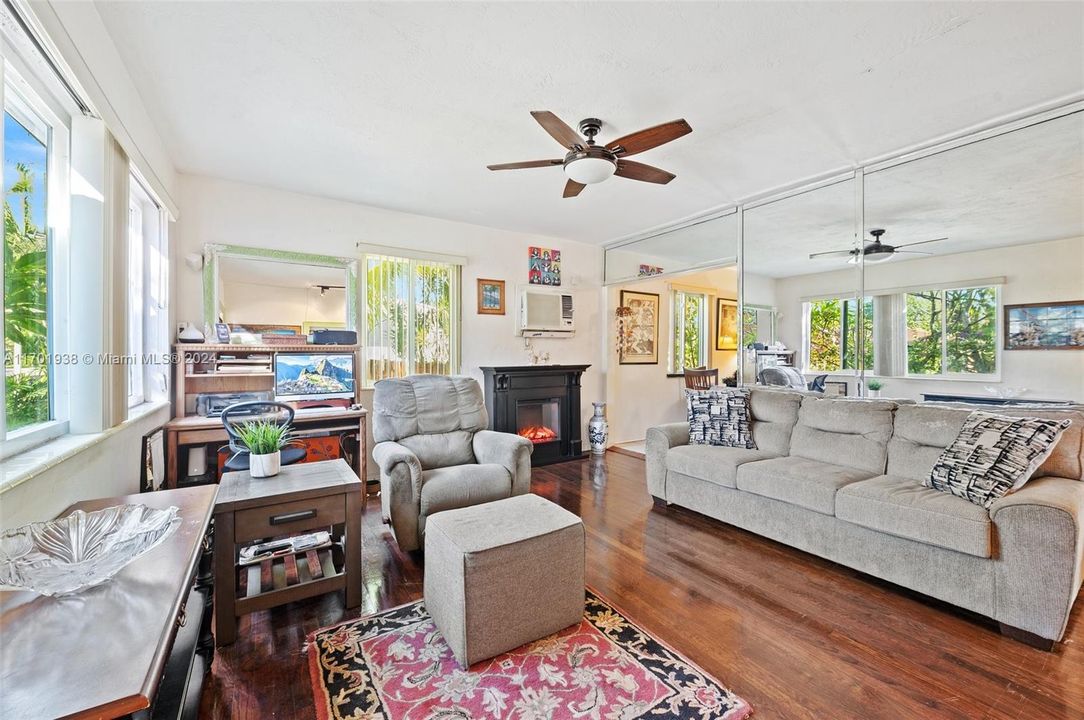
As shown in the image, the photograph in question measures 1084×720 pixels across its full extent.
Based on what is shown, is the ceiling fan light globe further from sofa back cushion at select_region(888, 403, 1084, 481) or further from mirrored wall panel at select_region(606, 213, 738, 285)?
sofa back cushion at select_region(888, 403, 1084, 481)

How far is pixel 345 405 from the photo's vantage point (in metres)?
3.87

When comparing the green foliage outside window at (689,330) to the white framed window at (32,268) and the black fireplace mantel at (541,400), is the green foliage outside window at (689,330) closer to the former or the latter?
the black fireplace mantel at (541,400)

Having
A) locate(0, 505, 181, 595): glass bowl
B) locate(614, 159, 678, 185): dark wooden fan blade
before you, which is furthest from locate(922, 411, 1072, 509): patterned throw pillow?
locate(0, 505, 181, 595): glass bowl

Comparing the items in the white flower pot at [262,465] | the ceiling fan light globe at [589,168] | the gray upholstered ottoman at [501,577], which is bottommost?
the gray upholstered ottoman at [501,577]

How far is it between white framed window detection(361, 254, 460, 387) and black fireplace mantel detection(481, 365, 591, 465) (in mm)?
503

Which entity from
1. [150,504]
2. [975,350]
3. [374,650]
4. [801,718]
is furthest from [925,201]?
[150,504]

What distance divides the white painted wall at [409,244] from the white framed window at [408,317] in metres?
0.14

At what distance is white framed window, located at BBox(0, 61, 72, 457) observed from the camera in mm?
1430

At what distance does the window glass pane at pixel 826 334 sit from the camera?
3.52 meters

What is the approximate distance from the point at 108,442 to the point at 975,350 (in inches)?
188

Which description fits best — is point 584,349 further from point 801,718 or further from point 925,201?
point 801,718

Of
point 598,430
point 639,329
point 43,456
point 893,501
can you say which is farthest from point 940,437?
point 43,456

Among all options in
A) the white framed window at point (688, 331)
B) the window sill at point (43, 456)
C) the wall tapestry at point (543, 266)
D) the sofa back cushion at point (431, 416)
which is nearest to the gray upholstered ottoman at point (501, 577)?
the sofa back cushion at point (431, 416)

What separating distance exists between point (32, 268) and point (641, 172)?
2.75m
